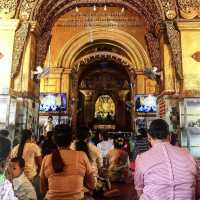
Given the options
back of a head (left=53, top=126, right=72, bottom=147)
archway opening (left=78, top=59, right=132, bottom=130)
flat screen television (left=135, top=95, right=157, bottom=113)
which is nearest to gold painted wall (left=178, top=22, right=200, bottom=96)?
back of a head (left=53, top=126, right=72, bottom=147)

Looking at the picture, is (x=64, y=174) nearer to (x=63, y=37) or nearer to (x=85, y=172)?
(x=85, y=172)

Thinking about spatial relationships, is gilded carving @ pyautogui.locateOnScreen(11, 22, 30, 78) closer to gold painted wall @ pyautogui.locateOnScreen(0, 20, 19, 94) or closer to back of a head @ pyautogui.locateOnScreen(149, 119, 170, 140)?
gold painted wall @ pyautogui.locateOnScreen(0, 20, 19, 94)

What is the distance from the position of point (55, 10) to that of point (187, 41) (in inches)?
184

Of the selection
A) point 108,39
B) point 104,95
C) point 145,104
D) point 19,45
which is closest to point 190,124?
point 19,45

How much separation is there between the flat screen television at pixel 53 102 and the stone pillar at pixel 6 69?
6.67 meters

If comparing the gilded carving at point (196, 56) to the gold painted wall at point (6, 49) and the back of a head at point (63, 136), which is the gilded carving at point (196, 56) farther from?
the back of a head at point (63, 136)

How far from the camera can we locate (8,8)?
8680mm

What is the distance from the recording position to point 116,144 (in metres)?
7.33

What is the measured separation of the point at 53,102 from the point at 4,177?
13155 millimetres

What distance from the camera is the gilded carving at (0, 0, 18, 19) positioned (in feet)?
28.3

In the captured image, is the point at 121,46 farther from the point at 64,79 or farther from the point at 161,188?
the point at 161,188

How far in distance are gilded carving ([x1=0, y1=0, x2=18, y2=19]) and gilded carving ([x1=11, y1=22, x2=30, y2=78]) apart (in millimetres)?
432

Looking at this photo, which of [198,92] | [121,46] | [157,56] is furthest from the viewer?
[121,46]

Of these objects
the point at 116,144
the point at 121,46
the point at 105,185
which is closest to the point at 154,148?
the point at 105,185
